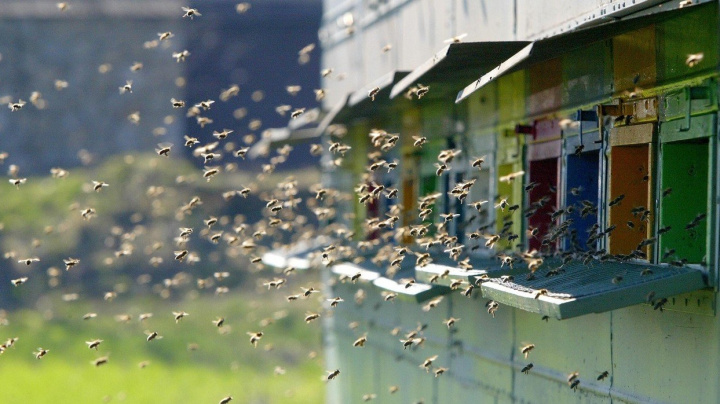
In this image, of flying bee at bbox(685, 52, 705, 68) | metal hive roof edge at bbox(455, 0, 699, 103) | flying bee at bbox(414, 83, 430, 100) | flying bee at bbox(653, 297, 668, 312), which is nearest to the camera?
flying bee at bbox(685, 52, 705, 68)

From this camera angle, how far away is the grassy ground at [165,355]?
29609mm

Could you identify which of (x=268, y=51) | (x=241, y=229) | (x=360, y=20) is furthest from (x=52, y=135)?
(x=241, y=229)

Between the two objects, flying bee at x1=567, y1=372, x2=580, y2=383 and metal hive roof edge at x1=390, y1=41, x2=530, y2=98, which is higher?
metal hive roof edge at x1=390, y1=41, x2=530, y2=98

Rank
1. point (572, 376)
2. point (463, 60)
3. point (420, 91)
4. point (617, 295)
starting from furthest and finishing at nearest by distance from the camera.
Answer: point (420, 91) < point (463, 60) < point (572, 376) < point (617, 295)

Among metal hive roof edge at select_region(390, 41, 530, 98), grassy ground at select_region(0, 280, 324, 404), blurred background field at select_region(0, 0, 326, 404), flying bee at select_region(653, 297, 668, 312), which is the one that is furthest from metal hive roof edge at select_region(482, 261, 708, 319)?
blurred background field at select_region(0, 0, 326, 404)

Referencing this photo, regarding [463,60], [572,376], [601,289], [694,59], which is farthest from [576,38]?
[572,376]

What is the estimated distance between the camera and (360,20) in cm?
1811

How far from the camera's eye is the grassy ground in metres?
29.6

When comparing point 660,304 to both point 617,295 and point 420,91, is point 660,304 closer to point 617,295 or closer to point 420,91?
point 617,295

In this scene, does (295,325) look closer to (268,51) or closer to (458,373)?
(268,51)

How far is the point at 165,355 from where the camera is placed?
109ft

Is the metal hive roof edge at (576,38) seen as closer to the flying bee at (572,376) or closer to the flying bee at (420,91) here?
Answer: the flying bee at (420,91)

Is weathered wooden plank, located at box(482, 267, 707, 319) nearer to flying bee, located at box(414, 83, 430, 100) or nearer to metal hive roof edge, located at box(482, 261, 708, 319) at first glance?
metal hive roof edge, located at box(482, 261, 708, 319)

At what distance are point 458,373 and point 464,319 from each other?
2.31ft
